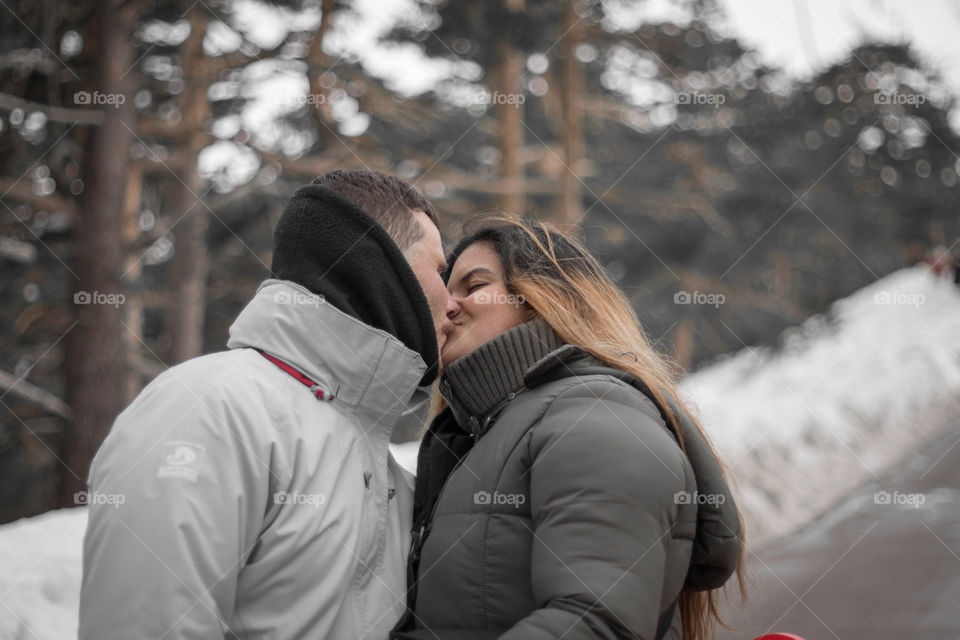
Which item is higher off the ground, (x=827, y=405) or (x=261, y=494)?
(x=261, y=494)

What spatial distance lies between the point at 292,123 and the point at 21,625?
23.6 feet

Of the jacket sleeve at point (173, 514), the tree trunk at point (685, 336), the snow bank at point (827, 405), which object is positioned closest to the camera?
the jacket sleeve at point (173, 514)

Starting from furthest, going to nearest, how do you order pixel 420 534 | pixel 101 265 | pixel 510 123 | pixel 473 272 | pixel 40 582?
1. pixel 510 123
2. pixel 101 265
3. pixel 40 582
4. pixel 473 272
5. pixel 420 534

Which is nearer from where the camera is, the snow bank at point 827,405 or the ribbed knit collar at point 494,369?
the ribbed knit collar at point 494,369

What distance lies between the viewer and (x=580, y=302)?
2.53 meters

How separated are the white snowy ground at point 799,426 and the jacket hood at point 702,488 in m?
0.67

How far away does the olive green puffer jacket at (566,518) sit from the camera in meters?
1.76

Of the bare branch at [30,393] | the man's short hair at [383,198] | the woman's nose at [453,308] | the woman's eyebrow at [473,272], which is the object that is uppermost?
the man's short hair at [383,198]

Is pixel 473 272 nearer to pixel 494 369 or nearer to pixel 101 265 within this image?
pixel 494 369

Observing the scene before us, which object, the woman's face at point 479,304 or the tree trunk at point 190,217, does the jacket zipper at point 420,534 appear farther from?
the tree trunk at point 190,217

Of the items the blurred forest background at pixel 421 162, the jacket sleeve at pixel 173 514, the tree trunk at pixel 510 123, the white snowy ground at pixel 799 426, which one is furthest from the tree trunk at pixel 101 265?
the jacket sleeve at pixel 173 514

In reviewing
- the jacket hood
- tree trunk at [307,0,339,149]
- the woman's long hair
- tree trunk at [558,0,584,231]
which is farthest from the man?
tree trunk at [558,0,584,231]

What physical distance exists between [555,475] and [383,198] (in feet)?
3.10

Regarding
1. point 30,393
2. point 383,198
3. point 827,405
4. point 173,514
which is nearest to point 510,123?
point 827,405
